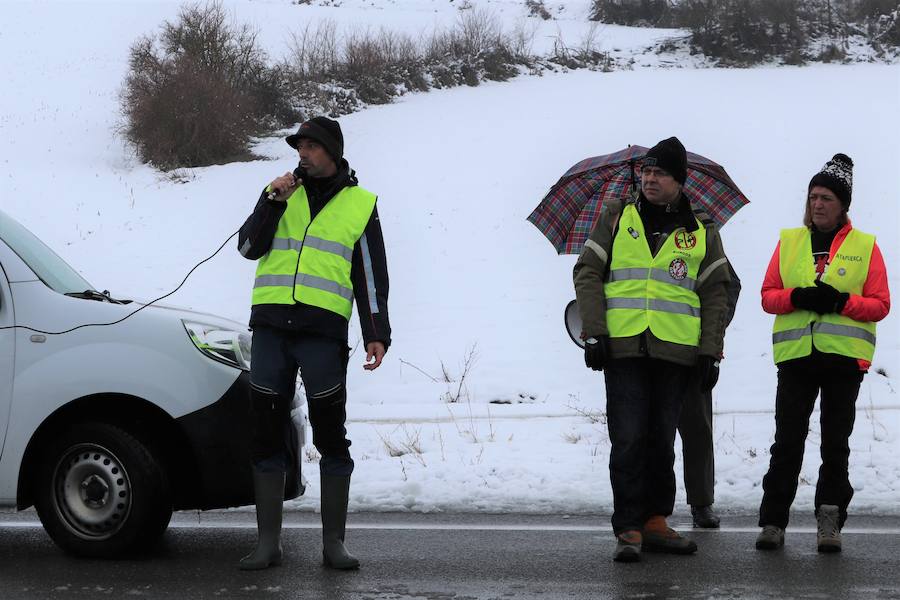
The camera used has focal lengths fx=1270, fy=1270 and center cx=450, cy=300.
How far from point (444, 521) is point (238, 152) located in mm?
21490

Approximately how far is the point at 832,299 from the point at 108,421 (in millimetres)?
3301

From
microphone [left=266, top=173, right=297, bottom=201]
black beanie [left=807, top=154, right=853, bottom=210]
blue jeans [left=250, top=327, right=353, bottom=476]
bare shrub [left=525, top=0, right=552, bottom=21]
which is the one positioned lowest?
blue jeans [left=250, top=327, right=353, bottom=476]

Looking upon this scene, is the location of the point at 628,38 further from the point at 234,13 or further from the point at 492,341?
the point at 492,341

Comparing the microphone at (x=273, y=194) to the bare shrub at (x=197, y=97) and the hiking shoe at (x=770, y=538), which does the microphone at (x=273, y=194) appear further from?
the bare shrub at (x=197, y=97)

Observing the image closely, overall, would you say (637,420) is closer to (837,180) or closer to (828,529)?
(828,529)

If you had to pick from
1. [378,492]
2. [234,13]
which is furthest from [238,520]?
[234,13]

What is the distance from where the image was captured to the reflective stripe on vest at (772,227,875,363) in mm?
5859

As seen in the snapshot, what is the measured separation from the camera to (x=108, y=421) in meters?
5.55

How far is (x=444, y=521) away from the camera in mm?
6621

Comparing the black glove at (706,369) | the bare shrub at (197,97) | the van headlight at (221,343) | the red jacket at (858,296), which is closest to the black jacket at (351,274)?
the van headlight at (221,343)

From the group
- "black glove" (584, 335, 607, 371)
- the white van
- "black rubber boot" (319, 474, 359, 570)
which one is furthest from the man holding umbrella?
the white van

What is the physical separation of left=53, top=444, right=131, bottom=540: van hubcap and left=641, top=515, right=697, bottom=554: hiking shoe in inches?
92.4

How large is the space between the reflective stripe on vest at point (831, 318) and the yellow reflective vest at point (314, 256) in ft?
6.69

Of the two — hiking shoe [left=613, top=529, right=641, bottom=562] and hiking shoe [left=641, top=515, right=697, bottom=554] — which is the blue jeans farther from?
hiking shoe [left=641, top=515, right=697, bottom=554]
